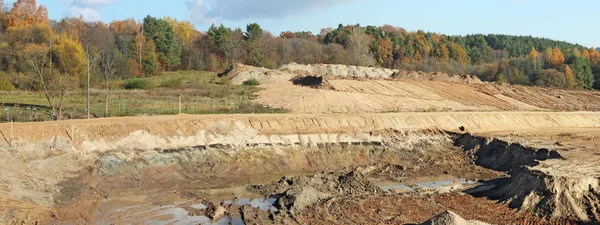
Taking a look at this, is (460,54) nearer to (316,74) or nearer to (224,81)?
(316,74)

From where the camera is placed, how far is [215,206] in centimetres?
1962

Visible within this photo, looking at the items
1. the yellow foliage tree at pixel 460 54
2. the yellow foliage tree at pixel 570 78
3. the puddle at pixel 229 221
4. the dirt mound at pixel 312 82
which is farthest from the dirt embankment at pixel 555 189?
the yellow foliage tree at pixel 460 54

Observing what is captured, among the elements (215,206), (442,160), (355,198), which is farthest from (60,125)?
(442,160)

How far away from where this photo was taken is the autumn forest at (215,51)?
186 ft

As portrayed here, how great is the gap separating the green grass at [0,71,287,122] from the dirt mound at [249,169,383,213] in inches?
550

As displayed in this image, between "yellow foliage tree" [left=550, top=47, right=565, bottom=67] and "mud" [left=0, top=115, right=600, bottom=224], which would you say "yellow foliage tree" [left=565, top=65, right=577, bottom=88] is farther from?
"mud" [left=0, top=115, right=600, bottom=224]

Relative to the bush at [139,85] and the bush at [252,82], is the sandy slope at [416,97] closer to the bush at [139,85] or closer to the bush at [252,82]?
the bush at [252,82]

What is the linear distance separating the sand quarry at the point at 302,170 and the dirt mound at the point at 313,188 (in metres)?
0.07

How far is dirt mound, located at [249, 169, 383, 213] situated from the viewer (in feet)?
65.0

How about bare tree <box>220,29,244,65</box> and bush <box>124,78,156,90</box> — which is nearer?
bush <box>124,78,156,90</box>

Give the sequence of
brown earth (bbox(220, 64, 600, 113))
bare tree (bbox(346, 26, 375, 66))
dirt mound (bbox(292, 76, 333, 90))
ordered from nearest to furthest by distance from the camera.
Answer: brown earth (bbox(220, 64, 600, 113)) → dirt mound (bbox(292, 76, 333, 90)) → bare tree (bbox(346, 26, 375, 66))

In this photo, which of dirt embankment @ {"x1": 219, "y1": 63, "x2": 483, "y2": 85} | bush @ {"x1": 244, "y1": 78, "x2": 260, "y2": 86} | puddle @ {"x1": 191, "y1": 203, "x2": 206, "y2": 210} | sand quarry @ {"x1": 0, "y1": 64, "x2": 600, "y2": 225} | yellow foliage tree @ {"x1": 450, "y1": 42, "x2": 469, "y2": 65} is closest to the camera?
sand quarry @ {"x1": 0, "y1": 64, "x2": 600, "y2": 225}

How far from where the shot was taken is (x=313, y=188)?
21.1 meters

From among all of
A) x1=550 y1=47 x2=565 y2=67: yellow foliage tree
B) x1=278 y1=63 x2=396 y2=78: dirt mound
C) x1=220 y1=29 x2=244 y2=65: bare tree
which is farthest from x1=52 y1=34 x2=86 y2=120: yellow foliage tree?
x1=550 y1=47 x2=565 y2=67: yellow foliage tree
